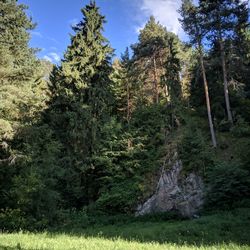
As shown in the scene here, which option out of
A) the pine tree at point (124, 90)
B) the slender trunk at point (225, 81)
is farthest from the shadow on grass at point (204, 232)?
the pine tree at point (124, 90)

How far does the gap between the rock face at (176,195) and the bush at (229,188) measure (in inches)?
47.7

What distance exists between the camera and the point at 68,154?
996 inches

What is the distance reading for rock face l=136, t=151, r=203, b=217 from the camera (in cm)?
2171

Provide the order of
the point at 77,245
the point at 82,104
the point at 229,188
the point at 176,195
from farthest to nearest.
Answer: the point at 82,104 → the point at 176,195 → the point at 229,188 → the point at 77,245

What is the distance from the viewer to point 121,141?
25938mm

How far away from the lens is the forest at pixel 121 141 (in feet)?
58.0

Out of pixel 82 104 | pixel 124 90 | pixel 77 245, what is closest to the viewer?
pixel 77 245

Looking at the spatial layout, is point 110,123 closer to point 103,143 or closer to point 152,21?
point 103,143

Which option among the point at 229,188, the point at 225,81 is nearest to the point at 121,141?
the point at 229,188

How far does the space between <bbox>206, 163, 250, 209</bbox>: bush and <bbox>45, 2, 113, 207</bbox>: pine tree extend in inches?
357

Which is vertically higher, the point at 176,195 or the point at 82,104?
the point at 82,104

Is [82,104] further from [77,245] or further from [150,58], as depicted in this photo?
[77,245]

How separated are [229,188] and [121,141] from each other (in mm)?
9052

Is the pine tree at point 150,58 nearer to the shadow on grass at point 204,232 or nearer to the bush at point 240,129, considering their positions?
the bush at point 240,129
